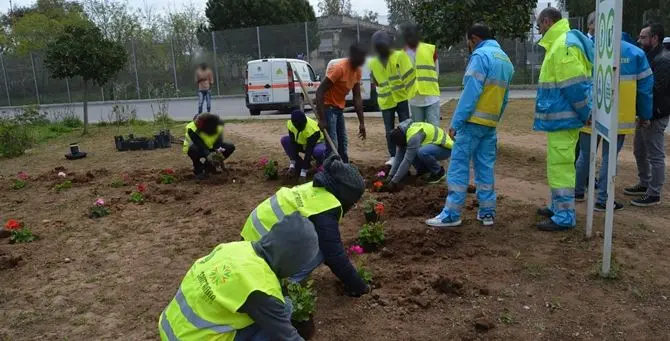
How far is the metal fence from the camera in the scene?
4902 mm

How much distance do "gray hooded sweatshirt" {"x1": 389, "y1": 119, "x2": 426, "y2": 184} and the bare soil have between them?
0.99 ft

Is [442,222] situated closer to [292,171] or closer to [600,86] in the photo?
[600,86]

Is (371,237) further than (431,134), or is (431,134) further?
(431,134)

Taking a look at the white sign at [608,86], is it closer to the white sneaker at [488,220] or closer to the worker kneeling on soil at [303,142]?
the white sneaker at [488,220]

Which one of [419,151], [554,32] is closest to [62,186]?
[419,151]

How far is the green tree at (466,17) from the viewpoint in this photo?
8289mm

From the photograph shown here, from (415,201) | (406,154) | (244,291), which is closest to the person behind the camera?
(244,291)

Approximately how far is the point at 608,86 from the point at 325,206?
84.8 inches

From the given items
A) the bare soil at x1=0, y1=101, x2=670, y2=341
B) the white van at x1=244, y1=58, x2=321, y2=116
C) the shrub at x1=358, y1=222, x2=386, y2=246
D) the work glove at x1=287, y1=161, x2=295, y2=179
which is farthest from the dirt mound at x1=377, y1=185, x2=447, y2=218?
the white van at x1=244, y1=58, x2=321, y2=116

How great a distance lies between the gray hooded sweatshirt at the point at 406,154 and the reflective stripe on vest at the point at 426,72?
0.71m

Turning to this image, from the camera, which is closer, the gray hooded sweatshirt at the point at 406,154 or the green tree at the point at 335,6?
the gray hooded sweatshirt at the point at 406,154

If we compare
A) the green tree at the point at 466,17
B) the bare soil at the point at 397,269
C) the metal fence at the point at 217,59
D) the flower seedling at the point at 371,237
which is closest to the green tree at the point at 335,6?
the metal fence at the point at 217,59

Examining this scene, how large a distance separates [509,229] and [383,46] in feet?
6.86

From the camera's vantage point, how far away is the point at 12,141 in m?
11.2
